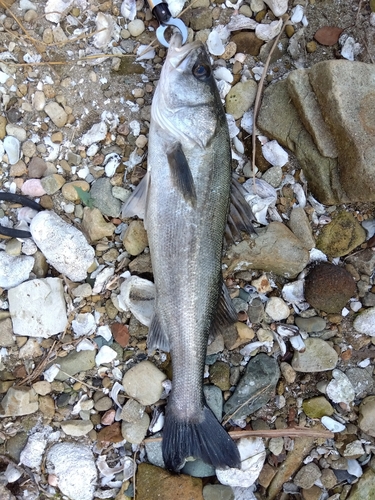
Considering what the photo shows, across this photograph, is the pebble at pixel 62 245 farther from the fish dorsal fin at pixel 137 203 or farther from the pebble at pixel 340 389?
the pebble at pixel 340 389

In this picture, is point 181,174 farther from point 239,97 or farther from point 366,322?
point 366,322

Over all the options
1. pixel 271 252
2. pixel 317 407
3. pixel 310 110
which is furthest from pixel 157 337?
pixel 310 110

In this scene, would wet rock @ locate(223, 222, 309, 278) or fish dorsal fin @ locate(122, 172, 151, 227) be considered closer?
fish dorsal fin @ locate(122, 172, 151, 227)

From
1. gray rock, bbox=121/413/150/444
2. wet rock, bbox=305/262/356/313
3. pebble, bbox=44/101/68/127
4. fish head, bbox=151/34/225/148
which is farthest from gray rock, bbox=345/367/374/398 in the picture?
pebble, bbox=44/101/68/127

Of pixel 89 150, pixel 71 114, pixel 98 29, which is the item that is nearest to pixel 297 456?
pixel 89 150

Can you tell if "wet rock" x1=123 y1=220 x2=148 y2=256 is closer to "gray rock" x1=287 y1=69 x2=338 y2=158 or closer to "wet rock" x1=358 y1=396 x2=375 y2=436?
"gray rock" x1=287 y1=69 x2=338 y2=158

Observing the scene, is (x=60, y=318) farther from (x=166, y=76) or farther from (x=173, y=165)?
(x=166, y=76)

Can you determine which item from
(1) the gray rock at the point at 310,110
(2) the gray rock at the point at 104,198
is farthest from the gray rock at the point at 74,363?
(1) the gray rock at the point at 310,110
